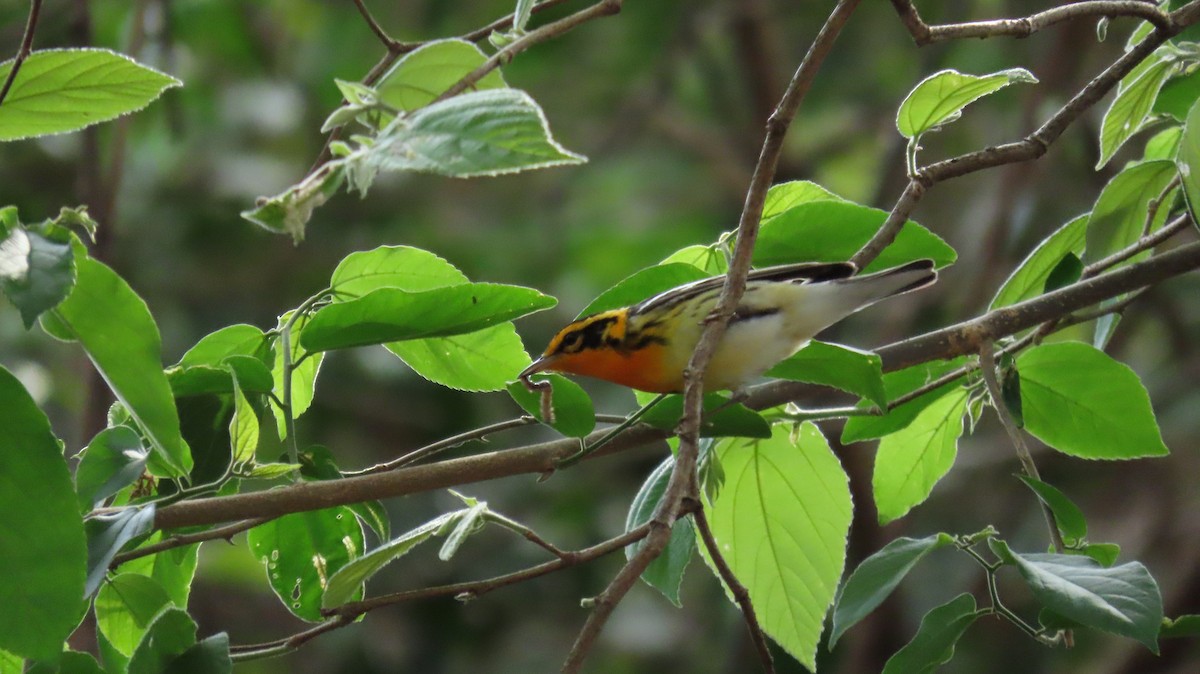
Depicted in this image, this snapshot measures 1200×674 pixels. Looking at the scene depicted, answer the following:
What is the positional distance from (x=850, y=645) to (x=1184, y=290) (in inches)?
89.5

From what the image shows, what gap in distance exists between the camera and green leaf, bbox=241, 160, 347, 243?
1.17m

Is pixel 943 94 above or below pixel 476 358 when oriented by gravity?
above

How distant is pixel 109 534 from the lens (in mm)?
1447

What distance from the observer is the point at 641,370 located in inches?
87.2

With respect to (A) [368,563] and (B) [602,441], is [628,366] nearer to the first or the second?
(B) [602,441]

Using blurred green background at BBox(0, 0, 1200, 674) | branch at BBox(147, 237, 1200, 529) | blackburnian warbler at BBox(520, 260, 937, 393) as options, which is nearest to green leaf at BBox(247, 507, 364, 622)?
branch at BBox(147, 237, 1200, 529)

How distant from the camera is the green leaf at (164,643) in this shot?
1.45m

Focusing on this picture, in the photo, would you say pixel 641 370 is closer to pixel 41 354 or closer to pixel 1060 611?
pixel 1060 611

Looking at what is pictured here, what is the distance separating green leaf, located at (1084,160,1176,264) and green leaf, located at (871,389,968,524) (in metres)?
0.34

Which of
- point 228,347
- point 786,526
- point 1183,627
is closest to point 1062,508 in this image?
point 1183,627

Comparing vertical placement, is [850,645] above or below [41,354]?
below

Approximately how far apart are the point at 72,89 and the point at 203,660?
703mm

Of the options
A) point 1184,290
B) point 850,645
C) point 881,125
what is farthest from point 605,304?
point 881,125

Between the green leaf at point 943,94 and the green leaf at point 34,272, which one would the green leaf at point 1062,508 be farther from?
the green leaf at point 34,272
